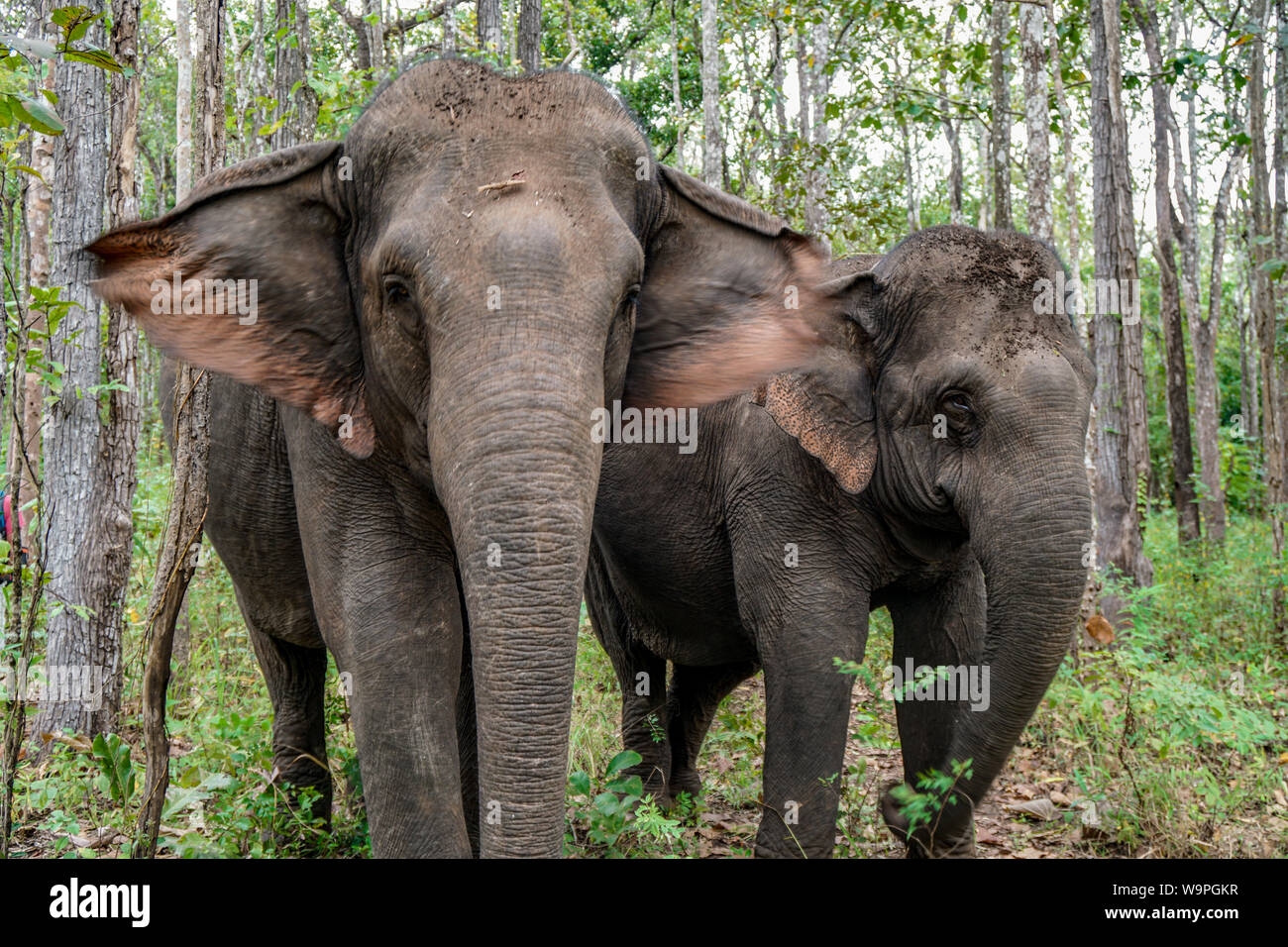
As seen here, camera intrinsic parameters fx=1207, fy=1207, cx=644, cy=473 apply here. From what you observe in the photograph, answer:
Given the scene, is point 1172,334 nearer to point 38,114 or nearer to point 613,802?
point 613,802

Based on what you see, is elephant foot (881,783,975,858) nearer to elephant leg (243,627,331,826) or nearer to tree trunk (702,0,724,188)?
elephant leg (243,627,331,826)

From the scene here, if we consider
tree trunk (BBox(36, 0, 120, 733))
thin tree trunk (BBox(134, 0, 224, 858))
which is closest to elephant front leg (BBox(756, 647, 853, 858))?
thin tree trunk (BBox(134, 0, 224, 858))

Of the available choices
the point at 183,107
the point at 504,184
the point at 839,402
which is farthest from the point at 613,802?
the point at 183,107

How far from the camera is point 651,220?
4145 mm

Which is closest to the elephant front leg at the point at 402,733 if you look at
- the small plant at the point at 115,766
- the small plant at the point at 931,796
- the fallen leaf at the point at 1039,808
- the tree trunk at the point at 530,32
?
the small plant at the point at 115,766

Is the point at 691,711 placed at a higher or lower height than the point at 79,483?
lower

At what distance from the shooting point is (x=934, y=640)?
559 cm

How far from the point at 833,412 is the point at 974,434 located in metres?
0.63

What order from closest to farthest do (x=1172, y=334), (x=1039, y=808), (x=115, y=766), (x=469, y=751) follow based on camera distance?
(x=115, y=766) < (x=469, y=751) < (x=1039, y=808) < (x=1172, y=334)

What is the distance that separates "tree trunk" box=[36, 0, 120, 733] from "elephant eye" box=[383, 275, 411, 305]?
12.6ft

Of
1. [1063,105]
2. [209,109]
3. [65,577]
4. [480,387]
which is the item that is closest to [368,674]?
[480,387]

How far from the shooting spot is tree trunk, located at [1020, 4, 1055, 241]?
9.82 m

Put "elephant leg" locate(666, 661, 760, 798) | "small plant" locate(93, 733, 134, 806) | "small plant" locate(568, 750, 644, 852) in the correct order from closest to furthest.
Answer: "small plant" locate(93, 733, 134, 806) < "small plant" locate(568, 750, 644, 852) < "elephant leg" locate(666, 661, 760, 798)
